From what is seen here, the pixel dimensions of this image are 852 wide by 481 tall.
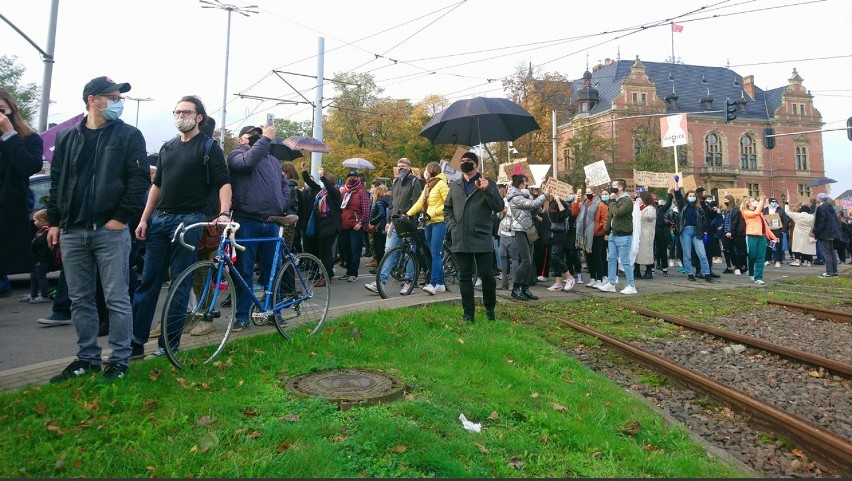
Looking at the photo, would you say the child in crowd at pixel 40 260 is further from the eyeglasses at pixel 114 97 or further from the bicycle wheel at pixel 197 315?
the bicycle wheel at pixel 197 315

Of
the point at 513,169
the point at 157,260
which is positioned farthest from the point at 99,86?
the point at 513,169

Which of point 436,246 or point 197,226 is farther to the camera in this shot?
point 436,246

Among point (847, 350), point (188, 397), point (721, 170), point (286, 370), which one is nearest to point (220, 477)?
point (188, 397)

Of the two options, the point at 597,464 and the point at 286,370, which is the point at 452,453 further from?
the point at 286,370

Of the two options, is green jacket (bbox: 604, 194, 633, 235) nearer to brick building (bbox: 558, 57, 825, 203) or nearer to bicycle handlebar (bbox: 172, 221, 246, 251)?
bicycle handlebar (bbox: 172, 221, 246, 251)

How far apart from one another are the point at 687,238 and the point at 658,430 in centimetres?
1043

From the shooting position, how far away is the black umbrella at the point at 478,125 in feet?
30.6

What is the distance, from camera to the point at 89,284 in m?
4.46

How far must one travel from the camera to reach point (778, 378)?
5816 millimetres

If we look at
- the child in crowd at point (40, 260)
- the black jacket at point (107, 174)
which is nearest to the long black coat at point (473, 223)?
the black jacket at point (107, 174)

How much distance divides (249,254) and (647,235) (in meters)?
10.5

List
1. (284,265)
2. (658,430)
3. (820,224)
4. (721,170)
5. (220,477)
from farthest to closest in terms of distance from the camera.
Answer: (721,170) → (820,224) → (284,265) → (658,430) → (220,477)

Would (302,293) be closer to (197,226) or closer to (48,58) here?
(197,226)

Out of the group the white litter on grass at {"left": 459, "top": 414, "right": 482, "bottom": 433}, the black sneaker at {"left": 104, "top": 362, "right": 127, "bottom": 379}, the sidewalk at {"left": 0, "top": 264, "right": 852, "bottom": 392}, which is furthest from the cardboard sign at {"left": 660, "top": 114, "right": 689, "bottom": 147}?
the black sneaker at {"left": 104, "top": 362, "right": 127, "bottom": 379}
